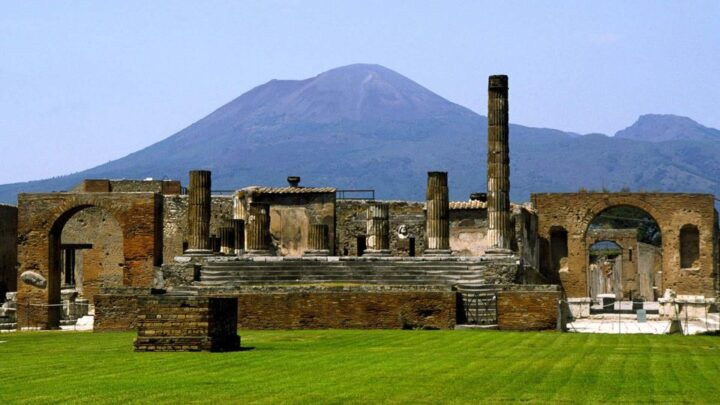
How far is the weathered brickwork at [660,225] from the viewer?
63438mm

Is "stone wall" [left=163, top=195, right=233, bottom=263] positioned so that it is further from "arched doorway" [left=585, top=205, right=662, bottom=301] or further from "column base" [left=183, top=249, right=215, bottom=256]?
"arched doorway" [left=585, top=205, right=662, bottom=301]

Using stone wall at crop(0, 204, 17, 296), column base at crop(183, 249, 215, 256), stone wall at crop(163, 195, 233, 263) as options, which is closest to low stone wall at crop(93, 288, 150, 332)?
column base at crop(183, 249, 215, 256)

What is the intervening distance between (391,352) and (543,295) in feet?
35.6

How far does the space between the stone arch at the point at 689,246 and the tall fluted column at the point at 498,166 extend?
2141 cm

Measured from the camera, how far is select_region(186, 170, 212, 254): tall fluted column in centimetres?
4481

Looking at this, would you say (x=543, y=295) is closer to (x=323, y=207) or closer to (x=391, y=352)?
(x=391, y=352)

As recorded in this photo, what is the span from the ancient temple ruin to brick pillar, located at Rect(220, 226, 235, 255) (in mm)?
53

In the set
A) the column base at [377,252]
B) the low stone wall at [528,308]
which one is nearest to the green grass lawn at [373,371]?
the low stone wall at [528,308]

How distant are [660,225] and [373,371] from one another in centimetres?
4641

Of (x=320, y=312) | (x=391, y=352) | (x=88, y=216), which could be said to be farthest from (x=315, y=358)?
(x=88, y=216)

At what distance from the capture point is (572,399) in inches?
642

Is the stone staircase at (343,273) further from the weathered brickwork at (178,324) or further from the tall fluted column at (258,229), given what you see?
the weathered brickwork at (178,324)

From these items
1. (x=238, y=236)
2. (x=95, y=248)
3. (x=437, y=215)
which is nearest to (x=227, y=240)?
(x=238, y=236)

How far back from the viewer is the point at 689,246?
211ft
